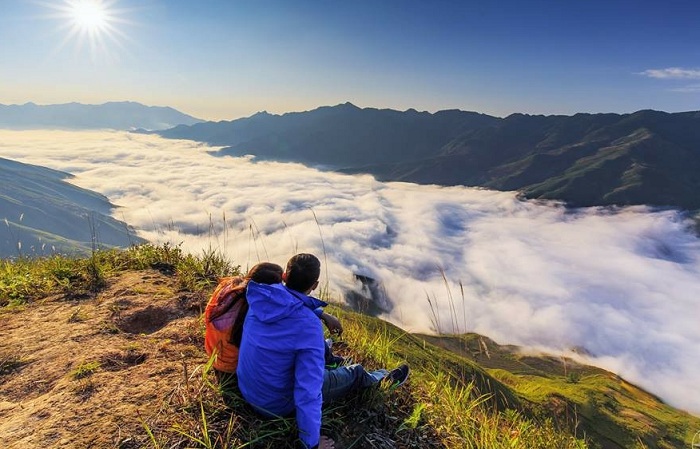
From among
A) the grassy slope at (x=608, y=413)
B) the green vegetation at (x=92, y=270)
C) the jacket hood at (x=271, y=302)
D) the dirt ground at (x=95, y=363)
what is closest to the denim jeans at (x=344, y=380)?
the jacket hood at (x=271, y=302)

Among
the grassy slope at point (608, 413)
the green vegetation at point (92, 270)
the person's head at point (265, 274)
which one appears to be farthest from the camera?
the grassy slope at point (608, 413)

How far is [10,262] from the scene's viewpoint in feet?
26.6

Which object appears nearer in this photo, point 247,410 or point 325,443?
point 325,443

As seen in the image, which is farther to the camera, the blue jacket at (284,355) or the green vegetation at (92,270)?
the green vegetation at (92,270)

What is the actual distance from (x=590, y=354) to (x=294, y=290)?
758 feet

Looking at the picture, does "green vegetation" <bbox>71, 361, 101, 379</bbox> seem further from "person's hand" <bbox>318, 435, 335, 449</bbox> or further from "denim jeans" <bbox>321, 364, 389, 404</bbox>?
"person's hand" <bbox>318, 435, 335, 449</bbox>

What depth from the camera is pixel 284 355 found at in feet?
11.9

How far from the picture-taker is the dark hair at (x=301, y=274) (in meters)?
3.85

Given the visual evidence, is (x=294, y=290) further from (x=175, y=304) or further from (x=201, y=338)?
(x=175, y=304)

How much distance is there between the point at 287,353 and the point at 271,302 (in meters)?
0.51

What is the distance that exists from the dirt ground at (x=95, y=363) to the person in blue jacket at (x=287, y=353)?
835 millimetres

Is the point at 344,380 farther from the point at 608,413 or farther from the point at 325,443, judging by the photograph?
the point at 608,413

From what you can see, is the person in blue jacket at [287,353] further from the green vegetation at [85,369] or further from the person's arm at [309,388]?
the green vegetation at [85,369]

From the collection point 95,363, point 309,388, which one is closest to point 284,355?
point 309,388
